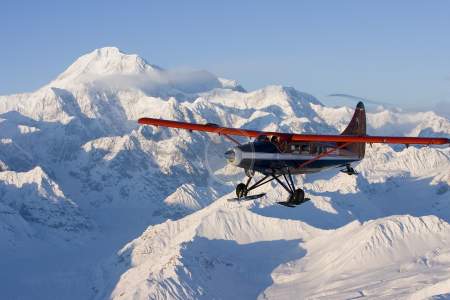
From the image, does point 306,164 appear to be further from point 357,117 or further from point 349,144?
point 357,117

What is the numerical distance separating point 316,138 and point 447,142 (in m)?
13.1

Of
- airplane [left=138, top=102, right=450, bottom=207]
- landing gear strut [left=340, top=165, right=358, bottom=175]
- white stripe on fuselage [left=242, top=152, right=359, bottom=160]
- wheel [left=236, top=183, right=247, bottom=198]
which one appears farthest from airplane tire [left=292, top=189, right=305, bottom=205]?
landing gear strut [left=340, top=165, right=358, bottom=175]

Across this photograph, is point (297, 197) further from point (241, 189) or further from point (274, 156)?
point (241, 189)

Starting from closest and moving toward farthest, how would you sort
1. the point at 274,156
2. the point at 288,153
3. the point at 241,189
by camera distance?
1. the point at 274,156
2. the point at 241,189
3. the point at 288,153

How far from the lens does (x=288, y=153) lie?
265 ft

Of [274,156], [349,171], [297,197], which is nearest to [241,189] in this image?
[274,156]

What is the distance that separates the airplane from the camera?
77438 mm

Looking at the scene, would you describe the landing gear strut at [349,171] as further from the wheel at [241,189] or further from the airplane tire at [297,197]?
the wheel at [241,189]

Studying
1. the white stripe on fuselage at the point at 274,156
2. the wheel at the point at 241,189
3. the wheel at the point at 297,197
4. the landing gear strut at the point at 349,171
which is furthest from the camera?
the landing gear strut at the point at 349,171

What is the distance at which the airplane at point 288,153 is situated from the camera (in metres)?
77.4

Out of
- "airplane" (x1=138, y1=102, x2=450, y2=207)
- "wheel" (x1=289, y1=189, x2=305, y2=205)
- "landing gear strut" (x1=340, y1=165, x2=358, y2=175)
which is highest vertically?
"airplane" (x1=138, y1=102, x2=450, y2=207)

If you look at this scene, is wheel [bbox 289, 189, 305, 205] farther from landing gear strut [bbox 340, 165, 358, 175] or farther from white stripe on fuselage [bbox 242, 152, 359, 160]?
landing gear strut [bbox 340, 165, 358, 175]

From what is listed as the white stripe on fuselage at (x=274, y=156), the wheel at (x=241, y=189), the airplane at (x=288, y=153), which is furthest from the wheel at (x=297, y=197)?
the wheel at (x=241, y=189)

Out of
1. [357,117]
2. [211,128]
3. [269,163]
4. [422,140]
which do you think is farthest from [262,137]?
[357,117]
